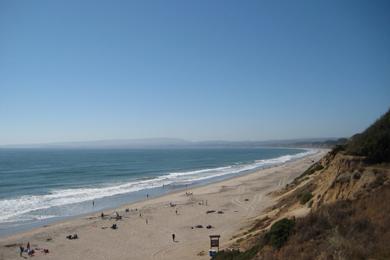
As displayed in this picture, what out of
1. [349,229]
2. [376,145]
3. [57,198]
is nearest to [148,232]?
[376,145]

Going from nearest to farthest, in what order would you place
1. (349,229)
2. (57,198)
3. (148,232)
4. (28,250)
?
(349,229), (28,250), (148,232), (57,198)

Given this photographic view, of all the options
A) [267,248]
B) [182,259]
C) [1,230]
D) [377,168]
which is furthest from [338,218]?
[1,230]

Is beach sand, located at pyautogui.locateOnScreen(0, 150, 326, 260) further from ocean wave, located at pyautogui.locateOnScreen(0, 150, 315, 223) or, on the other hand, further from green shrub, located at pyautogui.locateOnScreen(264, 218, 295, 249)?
green shrub, located at pyautogui.locateOnScreen(264, 218, 295, 249)

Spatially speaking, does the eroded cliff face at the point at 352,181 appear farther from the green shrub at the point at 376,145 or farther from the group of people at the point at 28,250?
the group of people at the point at 28,250

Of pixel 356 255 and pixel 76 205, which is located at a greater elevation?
pixel 356 255

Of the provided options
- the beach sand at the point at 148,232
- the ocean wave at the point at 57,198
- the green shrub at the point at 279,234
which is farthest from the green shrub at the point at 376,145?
the ocean wave at the point at 57,198

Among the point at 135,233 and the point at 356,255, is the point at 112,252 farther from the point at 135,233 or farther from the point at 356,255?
the point at 356,255

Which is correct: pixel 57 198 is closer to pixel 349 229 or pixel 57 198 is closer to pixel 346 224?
pixel 346 224
